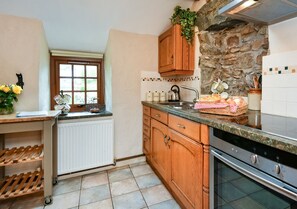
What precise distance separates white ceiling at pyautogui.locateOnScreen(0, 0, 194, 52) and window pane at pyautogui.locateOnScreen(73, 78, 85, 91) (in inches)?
18.6

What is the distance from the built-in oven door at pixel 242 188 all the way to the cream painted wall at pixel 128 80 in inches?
58.7

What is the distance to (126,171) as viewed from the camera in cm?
219

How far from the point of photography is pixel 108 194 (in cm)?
171

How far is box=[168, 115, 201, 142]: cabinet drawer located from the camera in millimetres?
1178

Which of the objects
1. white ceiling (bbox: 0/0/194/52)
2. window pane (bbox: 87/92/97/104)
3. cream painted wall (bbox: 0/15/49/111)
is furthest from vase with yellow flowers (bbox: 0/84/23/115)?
window pane (bbox: 87/92/97/104)

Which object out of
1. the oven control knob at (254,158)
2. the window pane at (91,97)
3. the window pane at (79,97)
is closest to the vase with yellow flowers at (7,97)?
the window pane at (79,97)

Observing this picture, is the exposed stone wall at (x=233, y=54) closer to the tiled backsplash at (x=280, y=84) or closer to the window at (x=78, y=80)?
the tiled backsplash at (x=280, y=84)

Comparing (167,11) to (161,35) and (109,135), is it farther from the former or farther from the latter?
(109,135)

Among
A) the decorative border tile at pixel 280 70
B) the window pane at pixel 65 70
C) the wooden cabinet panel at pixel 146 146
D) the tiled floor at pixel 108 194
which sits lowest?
the tiled floor at pixel 108 194

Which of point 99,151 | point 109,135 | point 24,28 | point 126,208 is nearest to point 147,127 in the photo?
point 109,135

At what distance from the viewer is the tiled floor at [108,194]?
5.06 feet

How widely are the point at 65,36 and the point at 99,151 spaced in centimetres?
160

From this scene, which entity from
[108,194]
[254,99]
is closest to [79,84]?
[108,194]

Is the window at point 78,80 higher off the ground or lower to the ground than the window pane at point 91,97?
higher
